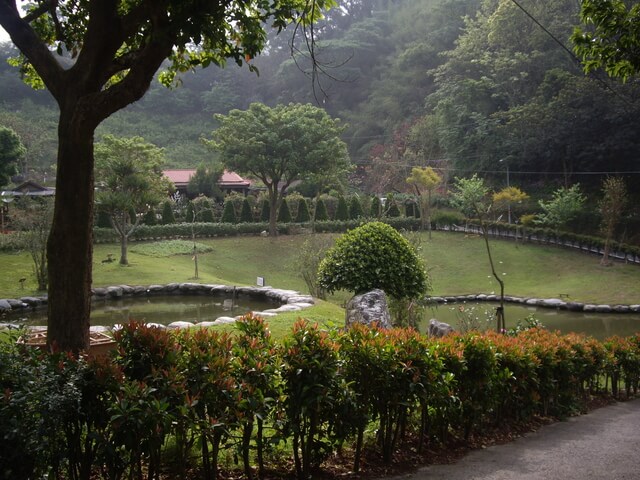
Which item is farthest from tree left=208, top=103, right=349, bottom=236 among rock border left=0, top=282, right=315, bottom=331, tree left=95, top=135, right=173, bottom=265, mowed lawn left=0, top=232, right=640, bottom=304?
rock border left=0, top=282, right=315, bottom=331

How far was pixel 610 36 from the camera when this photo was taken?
6527 mm

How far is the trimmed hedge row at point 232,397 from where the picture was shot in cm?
300

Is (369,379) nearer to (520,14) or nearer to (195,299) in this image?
(195,299)

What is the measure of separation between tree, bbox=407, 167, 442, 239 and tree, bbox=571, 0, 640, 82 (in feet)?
74.6

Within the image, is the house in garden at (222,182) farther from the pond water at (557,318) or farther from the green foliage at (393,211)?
the pond water at (557,318)

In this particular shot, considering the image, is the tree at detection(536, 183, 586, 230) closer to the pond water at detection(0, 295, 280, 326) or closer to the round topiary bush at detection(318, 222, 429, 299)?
the pond water at detection(0, 295, 280, 326)

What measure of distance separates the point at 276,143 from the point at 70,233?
78.5 ft

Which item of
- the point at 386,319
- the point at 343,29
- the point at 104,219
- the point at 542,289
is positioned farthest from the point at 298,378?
the point at 343,29

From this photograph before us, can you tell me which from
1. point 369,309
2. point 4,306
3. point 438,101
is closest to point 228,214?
point 4,306

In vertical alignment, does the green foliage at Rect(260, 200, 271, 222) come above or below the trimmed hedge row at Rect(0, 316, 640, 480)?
above

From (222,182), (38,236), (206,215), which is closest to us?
(38,236)

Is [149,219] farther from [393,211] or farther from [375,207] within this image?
[393,211]

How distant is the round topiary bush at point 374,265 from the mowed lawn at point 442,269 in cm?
729

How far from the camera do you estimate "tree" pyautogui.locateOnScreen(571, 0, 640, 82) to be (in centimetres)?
630
